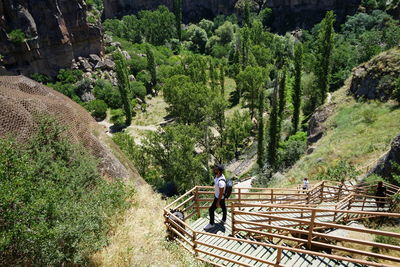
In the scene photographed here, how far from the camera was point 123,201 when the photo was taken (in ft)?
31.8

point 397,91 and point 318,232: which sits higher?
point 318,232

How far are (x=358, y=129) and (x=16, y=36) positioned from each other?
→ 166 feet

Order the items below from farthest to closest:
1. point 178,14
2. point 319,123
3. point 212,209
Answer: point 178,14
point 319,123
point 212,209

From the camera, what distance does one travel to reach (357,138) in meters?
19.9

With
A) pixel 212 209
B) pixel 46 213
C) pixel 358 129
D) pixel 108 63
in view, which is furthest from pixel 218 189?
pixel 108 63

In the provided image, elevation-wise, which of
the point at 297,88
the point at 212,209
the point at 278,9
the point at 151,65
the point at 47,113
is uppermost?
the point at 47,113

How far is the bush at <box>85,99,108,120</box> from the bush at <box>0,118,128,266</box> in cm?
4221

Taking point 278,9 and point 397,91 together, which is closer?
point 397,91

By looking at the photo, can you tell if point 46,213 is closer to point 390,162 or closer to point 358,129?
point 390,162

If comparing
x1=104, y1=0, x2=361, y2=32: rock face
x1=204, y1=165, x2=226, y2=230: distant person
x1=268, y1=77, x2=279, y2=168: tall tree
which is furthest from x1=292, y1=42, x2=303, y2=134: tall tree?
x1=104, y1=0, x2=361, y2=32: rock face

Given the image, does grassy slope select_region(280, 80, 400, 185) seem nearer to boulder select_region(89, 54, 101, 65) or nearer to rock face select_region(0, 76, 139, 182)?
rock face select_region(0, 76, 139, 182)

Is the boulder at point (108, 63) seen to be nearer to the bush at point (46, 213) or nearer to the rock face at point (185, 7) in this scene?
the bush at point (46, 213)

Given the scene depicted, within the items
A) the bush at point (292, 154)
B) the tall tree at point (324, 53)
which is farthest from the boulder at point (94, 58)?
the bush at point (292, 154)

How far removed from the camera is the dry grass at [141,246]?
24.3 feet
